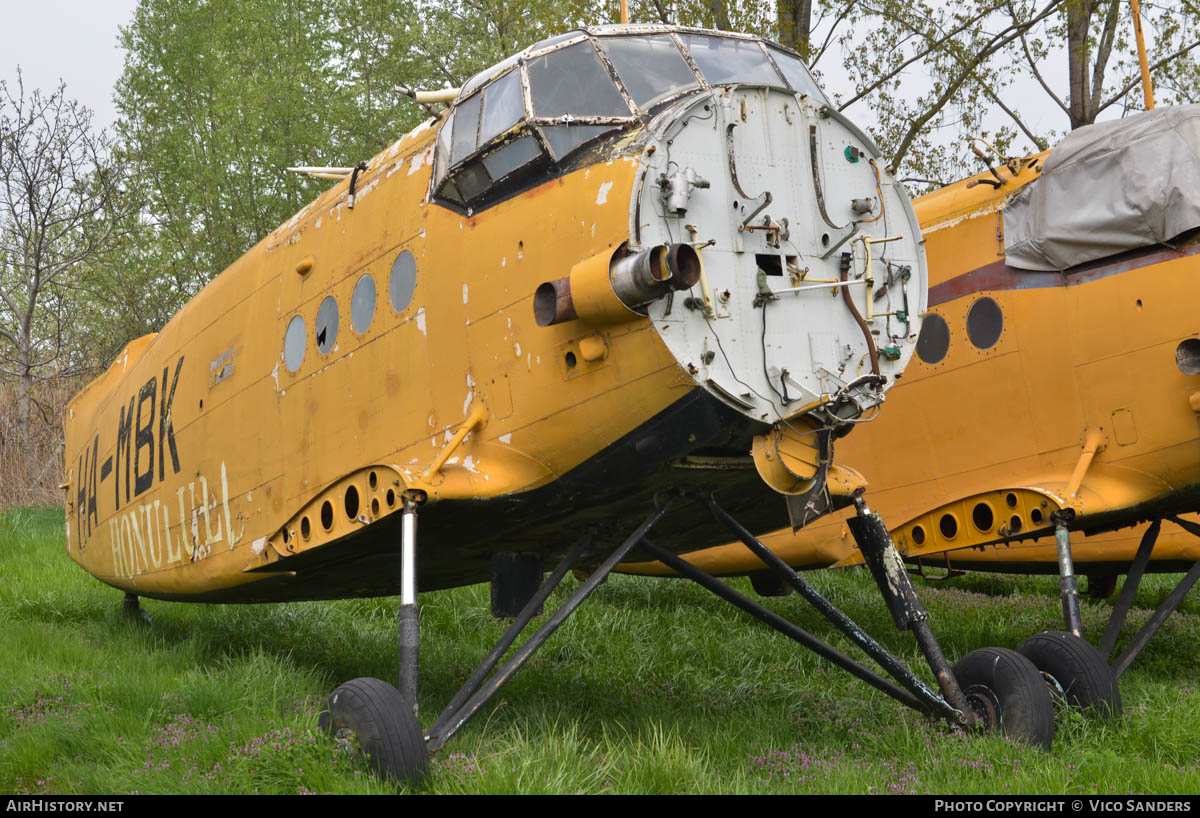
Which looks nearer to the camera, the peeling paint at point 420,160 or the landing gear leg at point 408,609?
the landing gear leg at point 408,609

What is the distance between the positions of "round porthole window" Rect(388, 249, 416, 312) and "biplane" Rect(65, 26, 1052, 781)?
2 cm

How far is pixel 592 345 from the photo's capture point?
4.75m

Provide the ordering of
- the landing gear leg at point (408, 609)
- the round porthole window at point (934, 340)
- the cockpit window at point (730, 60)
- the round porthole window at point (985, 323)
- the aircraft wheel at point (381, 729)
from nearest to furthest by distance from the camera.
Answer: the aircraft wheel at point (381, 729) < the landing gear leg at point (408, 609) < the cockpit window at point (730, 60) < the round porthole window at point (985, 323) < the round porthole window at point (934, 340)

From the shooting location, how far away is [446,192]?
18.0 ft

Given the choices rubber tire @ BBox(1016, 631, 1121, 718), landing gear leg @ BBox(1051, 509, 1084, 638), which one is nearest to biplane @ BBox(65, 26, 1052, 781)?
rubber tire @ BBox(1016, 631, 1121, 718)

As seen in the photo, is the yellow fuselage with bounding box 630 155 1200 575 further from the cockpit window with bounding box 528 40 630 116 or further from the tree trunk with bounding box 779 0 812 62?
the tree trunk with bounding box 779 0 812 62

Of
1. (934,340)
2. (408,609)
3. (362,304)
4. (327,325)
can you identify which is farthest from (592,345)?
(934,340)

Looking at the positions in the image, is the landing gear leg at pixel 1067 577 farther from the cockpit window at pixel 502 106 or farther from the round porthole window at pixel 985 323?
the cockpit window at pixel 502 106

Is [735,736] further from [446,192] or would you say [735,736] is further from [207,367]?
[207,367]

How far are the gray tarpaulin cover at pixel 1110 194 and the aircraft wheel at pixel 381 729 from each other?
16.6 ft

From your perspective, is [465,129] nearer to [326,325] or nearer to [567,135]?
[567,135]

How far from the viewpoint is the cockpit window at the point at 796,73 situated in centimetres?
583

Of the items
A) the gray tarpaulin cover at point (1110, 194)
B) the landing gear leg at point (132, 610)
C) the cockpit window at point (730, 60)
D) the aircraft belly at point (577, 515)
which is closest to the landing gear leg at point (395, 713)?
the aircraft belly at point (577, 515)

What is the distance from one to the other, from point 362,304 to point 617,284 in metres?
2.07
